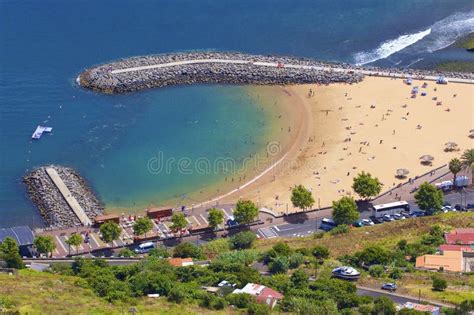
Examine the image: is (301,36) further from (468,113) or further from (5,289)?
(5,289)

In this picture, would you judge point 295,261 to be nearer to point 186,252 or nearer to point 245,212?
point 186,252

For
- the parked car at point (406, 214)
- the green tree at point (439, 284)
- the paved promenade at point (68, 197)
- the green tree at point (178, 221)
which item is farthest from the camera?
the paved promenade at point (68, 197)

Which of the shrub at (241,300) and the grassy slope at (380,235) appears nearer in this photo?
the shrub at (241,300)

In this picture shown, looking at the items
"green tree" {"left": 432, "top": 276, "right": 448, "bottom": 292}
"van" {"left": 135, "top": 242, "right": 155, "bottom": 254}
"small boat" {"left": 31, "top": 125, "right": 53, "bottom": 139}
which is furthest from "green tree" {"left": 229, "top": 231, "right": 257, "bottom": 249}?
"small boat" {"left": 31, "top": 125, "right": 53, "bottom": 139}

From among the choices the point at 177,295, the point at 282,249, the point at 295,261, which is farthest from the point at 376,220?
the point at 177,295

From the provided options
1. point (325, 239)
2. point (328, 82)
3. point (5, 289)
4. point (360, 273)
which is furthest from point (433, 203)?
point (5, 289)

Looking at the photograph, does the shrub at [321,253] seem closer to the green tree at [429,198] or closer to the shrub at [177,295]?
the green tree at [429,198]

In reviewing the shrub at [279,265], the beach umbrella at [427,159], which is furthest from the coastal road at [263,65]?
the shrub at [279,265]
